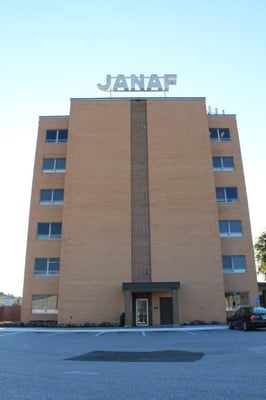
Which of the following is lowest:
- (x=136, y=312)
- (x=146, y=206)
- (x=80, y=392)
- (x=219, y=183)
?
(x=80, y=392)

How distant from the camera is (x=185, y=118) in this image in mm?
34375

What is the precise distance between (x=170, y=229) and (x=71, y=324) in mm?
10338

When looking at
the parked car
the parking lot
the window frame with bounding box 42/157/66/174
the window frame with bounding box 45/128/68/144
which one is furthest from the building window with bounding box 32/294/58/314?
the parking lot

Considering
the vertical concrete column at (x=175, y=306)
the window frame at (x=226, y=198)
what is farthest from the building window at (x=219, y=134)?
the vertical concrete column at (x=175, y=306)

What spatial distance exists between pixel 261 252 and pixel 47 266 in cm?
2761

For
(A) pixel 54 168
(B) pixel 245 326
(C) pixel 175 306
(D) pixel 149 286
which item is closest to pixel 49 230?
(A) pixel 54 168

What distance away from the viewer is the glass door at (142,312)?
29.1m

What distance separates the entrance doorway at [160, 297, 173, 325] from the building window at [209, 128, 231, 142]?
1530 centimetres

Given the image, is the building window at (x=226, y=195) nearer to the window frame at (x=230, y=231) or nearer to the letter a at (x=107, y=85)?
the window frame at (x=230, y=231)

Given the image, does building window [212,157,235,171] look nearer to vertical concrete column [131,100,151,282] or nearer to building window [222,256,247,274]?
vertical concrete column [131,100,151,282]

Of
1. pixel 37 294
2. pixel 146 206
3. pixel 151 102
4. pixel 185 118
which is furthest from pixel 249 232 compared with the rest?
pixel 37 294

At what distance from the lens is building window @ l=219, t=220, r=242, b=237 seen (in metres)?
32.5

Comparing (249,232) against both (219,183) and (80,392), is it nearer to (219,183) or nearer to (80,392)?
(219,183)

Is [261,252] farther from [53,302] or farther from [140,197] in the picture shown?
[53,302]
